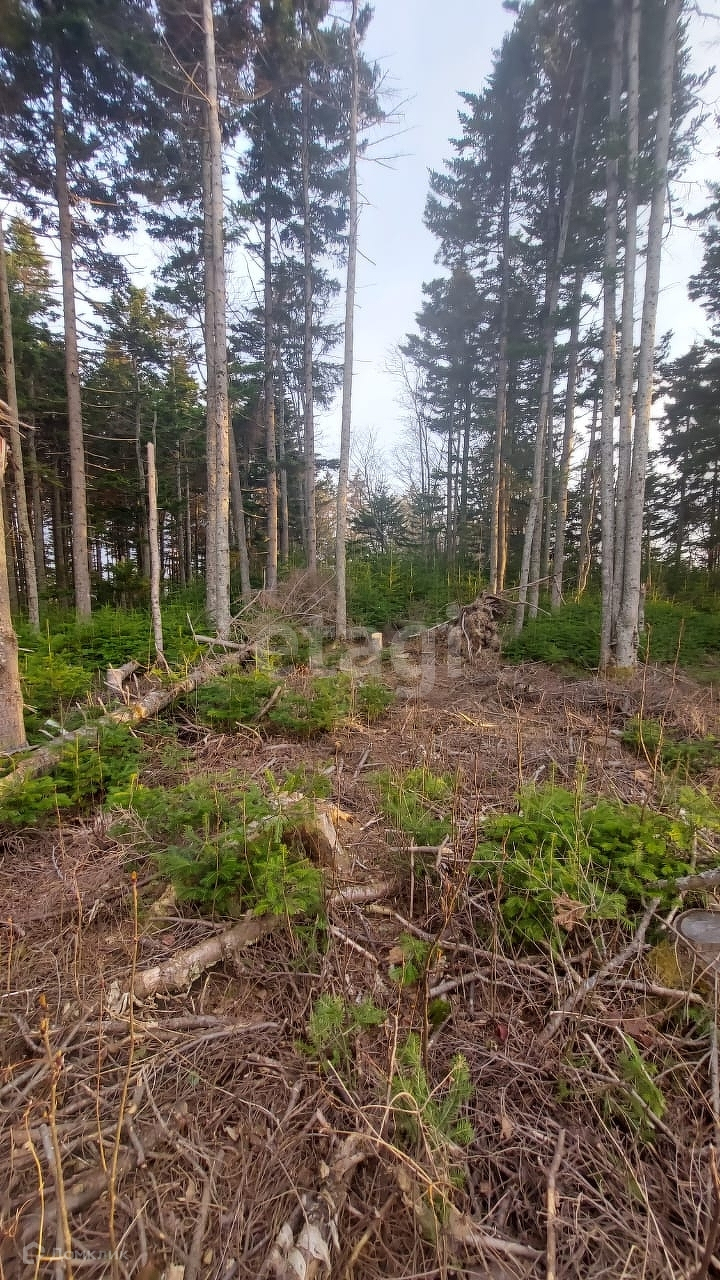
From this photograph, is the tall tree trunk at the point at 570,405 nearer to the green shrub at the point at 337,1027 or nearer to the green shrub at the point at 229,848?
the green shrub at the point at 229,848

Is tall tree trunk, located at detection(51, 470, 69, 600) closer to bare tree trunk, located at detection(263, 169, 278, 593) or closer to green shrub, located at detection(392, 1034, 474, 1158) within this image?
bare tree trunk, located at detection(263, 169, 278, 593)

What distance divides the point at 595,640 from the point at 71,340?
12775mm

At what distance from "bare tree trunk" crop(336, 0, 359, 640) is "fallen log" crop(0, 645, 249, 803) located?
3.40m

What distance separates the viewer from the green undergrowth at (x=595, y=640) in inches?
336

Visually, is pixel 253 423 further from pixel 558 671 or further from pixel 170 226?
pixel 558 671

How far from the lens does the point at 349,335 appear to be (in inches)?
384

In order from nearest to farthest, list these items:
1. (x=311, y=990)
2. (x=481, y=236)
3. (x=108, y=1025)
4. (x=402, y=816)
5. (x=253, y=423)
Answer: (x=108, y=1025), (x=311, y=990), (x=402, y=816), (x=481, y=236), (x=253, y=423)

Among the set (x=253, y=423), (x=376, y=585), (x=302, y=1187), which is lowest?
(x=302, y=1187)

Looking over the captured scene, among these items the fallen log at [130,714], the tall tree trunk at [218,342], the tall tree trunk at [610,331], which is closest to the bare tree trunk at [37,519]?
the tall tree trunk at [218,342]

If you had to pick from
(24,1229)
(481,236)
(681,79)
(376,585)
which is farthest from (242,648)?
(481,236)

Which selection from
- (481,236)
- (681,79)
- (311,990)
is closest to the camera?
(311,990)

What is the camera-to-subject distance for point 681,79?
26.0 feet

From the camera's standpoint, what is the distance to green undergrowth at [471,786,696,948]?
7.07ft

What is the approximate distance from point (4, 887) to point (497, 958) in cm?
279
